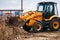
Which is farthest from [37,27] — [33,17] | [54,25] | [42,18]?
[54,25]

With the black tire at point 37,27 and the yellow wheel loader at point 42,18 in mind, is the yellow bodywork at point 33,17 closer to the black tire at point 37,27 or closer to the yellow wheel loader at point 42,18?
the yellow wheel loader at point 42,18

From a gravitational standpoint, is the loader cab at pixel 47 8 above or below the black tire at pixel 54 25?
above

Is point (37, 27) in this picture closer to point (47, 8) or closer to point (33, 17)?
point (33, 17)

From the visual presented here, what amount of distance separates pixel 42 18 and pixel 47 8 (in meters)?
1.05

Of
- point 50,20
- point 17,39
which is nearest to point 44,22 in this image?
point 50,20

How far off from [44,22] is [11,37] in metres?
11.7

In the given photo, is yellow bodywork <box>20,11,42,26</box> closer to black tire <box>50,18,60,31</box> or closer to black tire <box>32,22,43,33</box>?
black tire <box>32,22,43,33</box>

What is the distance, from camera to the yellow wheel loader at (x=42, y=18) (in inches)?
911

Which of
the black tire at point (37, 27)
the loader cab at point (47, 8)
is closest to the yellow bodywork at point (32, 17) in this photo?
the black tire at point (37, 27)

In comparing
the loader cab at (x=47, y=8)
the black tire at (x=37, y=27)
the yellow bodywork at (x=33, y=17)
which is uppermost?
the loader cab at (x=47, y=8)

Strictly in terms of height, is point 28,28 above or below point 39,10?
below

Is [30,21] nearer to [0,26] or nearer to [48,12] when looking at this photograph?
[48,12]

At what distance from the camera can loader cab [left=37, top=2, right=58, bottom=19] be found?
24.1 m

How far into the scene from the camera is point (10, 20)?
25594mm
